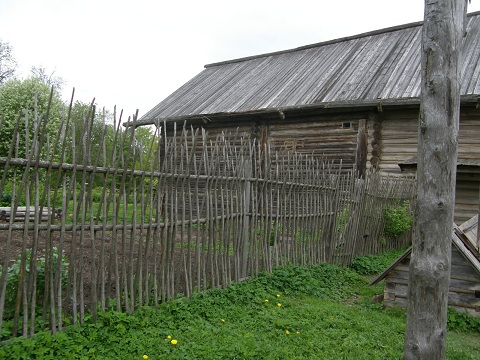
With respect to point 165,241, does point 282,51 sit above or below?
above

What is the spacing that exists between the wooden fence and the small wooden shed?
1551 millimetres

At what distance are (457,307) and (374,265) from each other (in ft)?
8.53

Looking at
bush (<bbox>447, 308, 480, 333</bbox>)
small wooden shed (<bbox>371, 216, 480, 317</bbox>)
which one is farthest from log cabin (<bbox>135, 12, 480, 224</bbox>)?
bush (<bbox>447, 308, 480, 333</bbox>)

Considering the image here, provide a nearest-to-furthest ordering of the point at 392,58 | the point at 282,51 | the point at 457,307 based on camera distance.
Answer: the point at 457,307, the point at 392,58, the point at 282,51

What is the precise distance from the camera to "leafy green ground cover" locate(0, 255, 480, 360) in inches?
122

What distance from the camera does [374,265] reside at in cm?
744

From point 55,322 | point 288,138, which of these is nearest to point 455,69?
point 55,322

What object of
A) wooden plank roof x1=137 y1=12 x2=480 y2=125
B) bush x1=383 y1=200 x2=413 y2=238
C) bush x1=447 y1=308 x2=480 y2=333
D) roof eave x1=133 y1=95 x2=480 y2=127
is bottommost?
bush x1=447 y1=308 x2=480 y2=333

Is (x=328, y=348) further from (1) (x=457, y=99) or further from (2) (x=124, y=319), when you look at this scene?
(1) (x=457, y=99)

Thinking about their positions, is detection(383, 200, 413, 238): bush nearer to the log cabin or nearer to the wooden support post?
the log cabin

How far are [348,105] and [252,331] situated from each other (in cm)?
797

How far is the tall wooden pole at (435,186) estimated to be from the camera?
3.04m

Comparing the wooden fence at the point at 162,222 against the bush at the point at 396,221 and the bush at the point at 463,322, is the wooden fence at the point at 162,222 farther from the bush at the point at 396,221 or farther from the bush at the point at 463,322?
the bush at the point at 463,322

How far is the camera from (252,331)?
12.6ft
